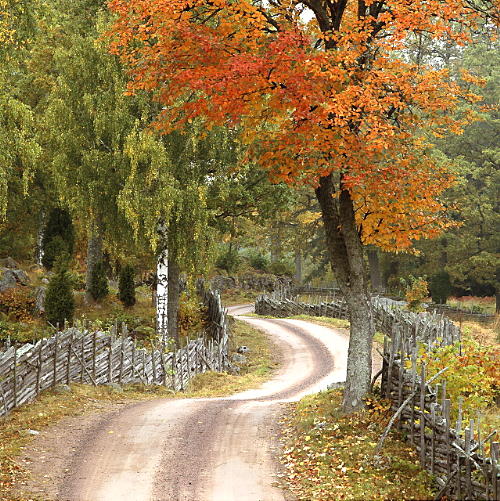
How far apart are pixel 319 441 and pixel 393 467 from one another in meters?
1.73

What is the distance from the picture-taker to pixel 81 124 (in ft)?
67.8

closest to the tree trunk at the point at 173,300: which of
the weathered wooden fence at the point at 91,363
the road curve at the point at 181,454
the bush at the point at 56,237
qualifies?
the weathered wooden fence at the point at 91,363

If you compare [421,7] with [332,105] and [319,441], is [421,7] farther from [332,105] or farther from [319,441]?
[319,441]

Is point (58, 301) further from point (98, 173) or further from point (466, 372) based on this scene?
point (466, 372)

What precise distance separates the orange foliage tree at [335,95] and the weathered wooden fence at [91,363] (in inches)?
240

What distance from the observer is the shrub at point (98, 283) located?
2594 centimetres

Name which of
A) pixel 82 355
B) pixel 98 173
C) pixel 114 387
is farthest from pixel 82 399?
pixel 98 173

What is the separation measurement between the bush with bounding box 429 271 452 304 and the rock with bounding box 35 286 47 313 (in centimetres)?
2894

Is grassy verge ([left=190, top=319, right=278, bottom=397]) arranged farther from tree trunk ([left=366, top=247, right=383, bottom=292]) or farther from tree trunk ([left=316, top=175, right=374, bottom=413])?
tree trunk ([left=366, top=247, right=383, bottom=292])

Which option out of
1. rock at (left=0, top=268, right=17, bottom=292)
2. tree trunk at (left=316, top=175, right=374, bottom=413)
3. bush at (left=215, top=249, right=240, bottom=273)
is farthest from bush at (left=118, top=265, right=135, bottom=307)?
bush at (left=215, top=249, right=240, bottom=273)

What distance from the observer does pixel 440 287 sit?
148 ft

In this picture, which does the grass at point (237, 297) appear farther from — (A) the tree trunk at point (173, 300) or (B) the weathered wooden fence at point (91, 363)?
(B) the weathered wooden fence at point (91, 363)

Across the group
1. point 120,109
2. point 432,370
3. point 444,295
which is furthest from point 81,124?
point 444,295

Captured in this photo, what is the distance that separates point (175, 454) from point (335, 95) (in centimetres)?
679
